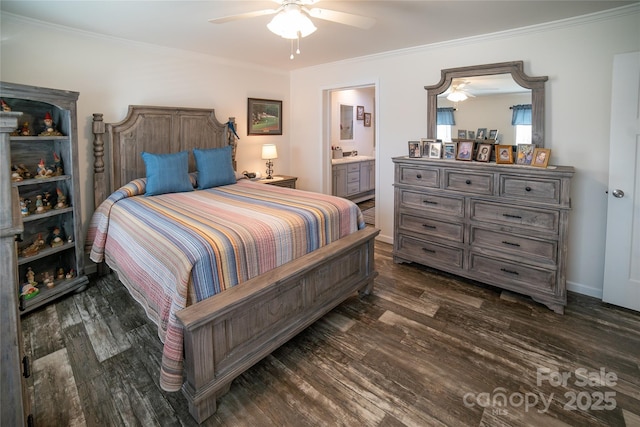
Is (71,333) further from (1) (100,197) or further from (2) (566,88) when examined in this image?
(2) (566,88)

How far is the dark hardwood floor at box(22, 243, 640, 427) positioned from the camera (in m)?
1.76

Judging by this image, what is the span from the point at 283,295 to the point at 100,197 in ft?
7.91

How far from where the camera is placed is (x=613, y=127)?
8.79 ft

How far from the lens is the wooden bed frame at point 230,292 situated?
1.72 meters

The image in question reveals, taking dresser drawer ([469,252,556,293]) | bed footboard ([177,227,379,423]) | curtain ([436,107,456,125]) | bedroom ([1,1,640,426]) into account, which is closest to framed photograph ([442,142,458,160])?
curtain ([436,107,456,125])

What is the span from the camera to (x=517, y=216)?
9.46 ft

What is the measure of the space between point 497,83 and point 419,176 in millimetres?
1170

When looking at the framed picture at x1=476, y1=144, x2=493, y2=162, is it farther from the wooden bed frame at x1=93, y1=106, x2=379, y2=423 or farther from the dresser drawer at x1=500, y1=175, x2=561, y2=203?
the wooden bed frame at x1=93, y1=106, x2=379, y2=423

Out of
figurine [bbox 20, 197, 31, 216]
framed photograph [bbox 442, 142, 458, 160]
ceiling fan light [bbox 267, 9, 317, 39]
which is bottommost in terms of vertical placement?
figurine [bbox 20, 197, 31, 216]

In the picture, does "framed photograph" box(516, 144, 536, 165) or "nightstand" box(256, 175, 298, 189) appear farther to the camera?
"nightstand" box(256, 175, 298, 189)

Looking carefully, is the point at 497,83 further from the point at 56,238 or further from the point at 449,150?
the point at 56,238

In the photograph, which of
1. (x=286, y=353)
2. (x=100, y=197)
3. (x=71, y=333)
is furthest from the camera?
(x=100, y=197)

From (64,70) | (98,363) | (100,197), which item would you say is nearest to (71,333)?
(98,363)

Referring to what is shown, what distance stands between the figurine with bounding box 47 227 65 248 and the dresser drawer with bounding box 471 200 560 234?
379cm
